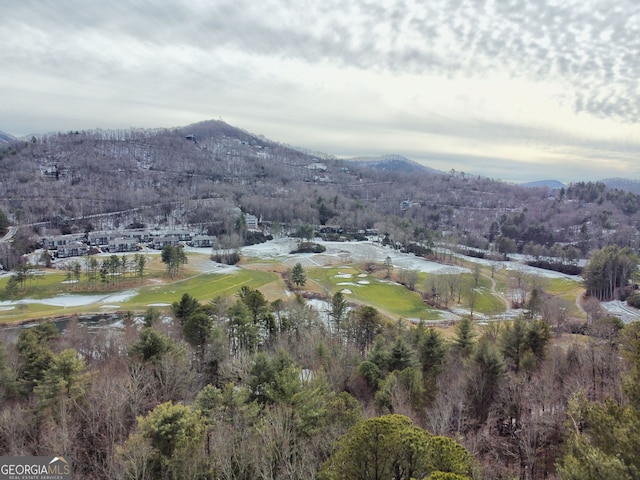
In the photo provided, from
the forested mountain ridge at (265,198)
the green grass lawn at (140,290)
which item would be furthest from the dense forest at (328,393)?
the forested mountain ridge at (265,198)

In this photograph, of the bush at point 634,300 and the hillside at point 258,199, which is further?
the hillside at point 258,199

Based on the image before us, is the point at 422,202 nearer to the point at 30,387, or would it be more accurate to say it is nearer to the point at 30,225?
the point at 30,225

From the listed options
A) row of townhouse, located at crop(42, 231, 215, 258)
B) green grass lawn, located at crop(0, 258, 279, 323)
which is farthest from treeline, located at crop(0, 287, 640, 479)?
row of townhouse, located at crop(42, 231, 215, 258)

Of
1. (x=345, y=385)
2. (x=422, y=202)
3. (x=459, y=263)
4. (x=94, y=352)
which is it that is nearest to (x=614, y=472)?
(x=345, y=385)

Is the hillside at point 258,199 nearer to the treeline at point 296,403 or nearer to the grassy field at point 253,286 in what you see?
A: the grassy field at point 253,286

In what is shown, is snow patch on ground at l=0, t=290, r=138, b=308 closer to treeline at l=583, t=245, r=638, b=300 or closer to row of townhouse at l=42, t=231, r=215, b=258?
row of townhouse at l=42, t=231, r=215, b=258

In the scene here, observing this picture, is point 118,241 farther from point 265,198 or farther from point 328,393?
point 328,393

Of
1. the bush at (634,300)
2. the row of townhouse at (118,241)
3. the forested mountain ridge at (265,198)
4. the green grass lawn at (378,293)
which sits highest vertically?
the forested mountain ridge at (265,198)
